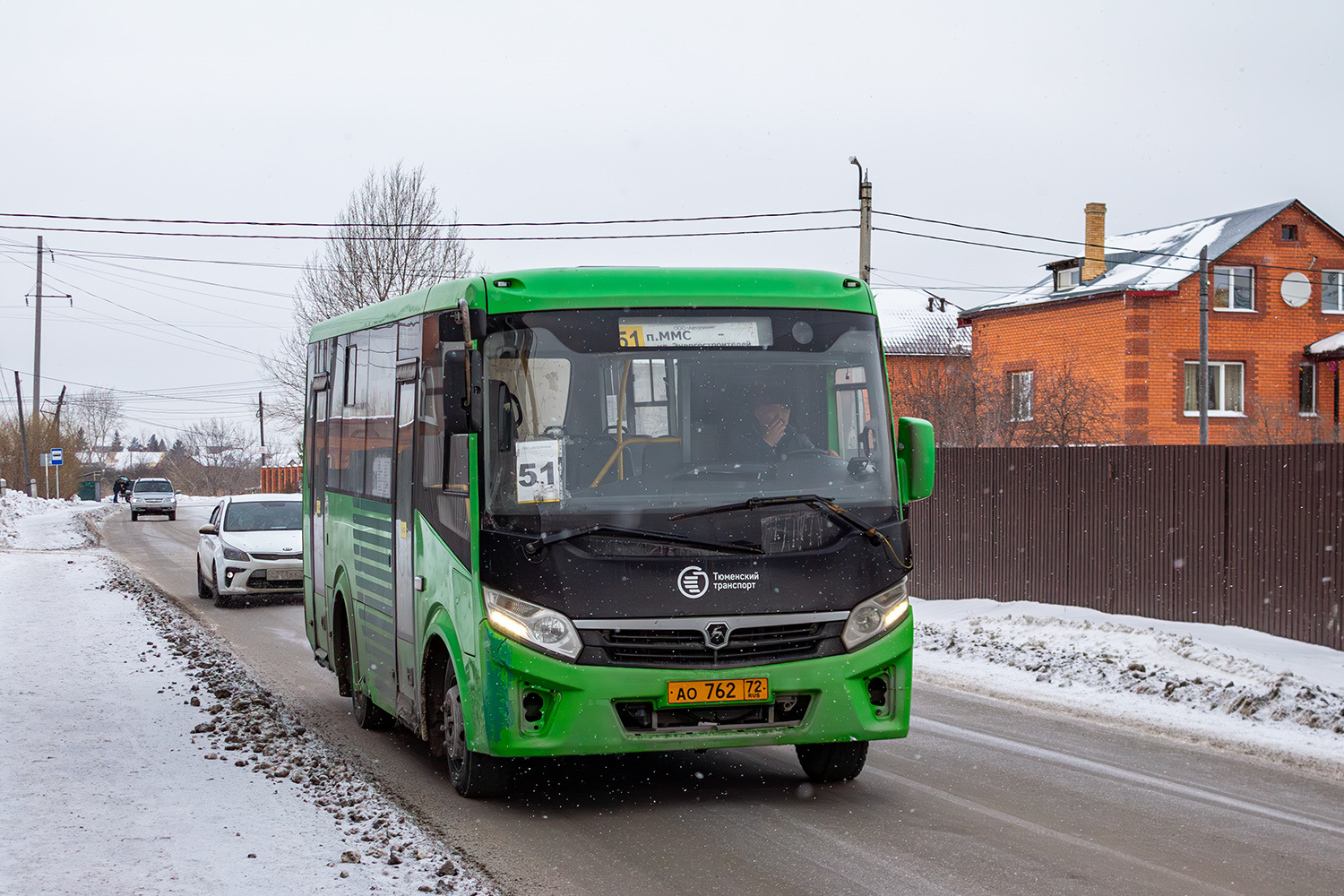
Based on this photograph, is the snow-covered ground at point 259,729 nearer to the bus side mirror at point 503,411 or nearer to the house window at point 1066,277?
the bus side mirror at point 503,411

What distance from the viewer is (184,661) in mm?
13109

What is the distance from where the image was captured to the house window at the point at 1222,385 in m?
40.0

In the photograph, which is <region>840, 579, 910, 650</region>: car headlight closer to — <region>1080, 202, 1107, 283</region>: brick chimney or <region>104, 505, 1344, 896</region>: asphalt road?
<region>104, 505, 1344, 896</region>: asphalt road

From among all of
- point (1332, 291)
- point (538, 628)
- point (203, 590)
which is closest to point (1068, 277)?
point (1332, 291)

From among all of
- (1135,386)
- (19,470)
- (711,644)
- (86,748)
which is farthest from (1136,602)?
(19,470)

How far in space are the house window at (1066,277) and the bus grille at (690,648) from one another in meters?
38.9

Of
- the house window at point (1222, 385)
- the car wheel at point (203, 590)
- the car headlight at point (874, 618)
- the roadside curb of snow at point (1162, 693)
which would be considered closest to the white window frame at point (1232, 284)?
the house window at point (1222, 385)

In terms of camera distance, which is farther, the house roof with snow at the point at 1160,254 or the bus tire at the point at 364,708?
the house roof with snow at the point at 1160,254

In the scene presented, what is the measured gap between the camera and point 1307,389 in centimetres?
4072

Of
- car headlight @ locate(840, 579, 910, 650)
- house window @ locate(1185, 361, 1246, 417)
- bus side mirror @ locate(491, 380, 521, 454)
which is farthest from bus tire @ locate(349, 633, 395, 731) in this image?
house window @ locate(1185, 361, 1246, 417)

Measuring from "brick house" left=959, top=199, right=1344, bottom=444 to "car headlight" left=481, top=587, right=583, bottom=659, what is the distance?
32.9 m

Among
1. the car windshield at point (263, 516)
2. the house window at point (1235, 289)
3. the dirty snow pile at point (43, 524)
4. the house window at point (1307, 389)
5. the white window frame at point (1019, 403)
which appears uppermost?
the house window at point (1235, 289)

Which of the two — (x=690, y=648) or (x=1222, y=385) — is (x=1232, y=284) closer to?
(x=1222, y=385)

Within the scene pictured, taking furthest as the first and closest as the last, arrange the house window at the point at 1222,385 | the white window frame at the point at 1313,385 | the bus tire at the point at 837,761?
the white window frame at the point at 1313,385 < the house window at the point at 1222,385 < the bus tire at the point at 837,761
